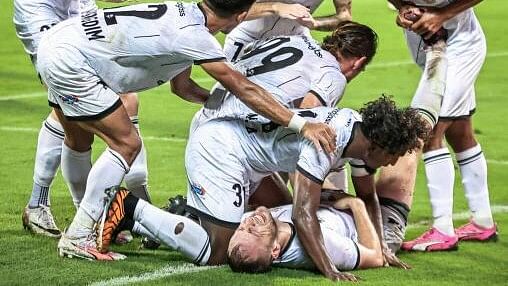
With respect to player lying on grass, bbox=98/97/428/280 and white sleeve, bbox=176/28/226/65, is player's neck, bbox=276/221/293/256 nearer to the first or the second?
player lying on grass, bbox=98/97/428/280

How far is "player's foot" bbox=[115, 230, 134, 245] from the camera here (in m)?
7.55

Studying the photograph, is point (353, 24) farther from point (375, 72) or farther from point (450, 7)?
point (375, 72)

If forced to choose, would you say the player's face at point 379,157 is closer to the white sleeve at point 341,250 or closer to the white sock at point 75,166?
the white sleeve at point 341,250

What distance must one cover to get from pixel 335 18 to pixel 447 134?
106 cm

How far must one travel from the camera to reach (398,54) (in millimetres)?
16953

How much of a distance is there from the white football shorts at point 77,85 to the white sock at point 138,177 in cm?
100

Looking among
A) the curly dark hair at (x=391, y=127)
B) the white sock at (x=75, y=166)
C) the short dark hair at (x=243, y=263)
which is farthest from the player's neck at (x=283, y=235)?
the white sock at (x=75, y=166)

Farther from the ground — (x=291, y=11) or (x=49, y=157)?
(x=291, y=11)

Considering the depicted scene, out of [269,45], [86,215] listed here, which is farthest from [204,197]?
[269,45]

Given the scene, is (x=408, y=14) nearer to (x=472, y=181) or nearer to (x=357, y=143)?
(x=472, y=181)

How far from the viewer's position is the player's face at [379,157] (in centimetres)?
679

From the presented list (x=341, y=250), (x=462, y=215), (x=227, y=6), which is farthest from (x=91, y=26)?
(x=462, y=215)

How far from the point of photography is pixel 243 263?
6.66 m

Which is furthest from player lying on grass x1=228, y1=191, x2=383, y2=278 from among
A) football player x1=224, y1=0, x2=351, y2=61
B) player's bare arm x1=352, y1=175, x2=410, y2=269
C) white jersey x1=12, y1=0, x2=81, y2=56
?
white jersey x1=12, y1=0, x2=81, y2=56
